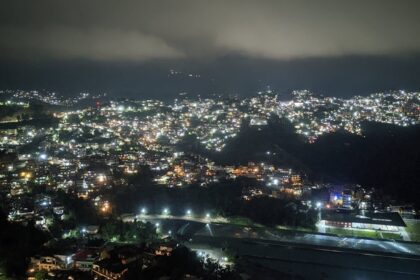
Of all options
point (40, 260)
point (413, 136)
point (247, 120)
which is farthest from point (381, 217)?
point (247, 120)

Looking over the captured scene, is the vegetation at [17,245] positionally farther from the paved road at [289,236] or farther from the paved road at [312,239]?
the paved road at [312,239]

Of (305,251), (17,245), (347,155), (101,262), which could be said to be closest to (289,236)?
(305,251)

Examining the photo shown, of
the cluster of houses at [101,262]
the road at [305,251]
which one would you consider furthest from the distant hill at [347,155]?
the cluster of houses at [101,262]

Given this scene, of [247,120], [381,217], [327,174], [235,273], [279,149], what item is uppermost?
[247,120]

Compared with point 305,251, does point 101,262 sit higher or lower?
lower

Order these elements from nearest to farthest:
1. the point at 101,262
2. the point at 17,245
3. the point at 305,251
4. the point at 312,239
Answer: the point at 101,262, the point at 17,245, the point at 305,251, the point at 312,239

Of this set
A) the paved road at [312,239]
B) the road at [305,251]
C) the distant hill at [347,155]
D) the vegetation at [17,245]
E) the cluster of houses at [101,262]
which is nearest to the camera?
the cluster of houses at [101,262]

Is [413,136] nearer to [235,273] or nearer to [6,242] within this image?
[235,273]

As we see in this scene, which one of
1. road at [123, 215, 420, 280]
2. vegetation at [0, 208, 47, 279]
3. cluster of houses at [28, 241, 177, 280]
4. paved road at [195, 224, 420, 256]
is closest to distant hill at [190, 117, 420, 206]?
paved road at [195, 224, 420, 256]

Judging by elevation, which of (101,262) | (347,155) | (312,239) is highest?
(347,155)

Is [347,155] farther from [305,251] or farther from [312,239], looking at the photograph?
[305,251]

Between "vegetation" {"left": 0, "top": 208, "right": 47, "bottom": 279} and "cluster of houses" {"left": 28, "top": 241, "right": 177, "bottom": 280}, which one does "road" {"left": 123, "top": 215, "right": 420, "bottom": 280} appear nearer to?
"cluster of houses" {"left": 28, "top": 241, "right": 177, "bottom": 280}
